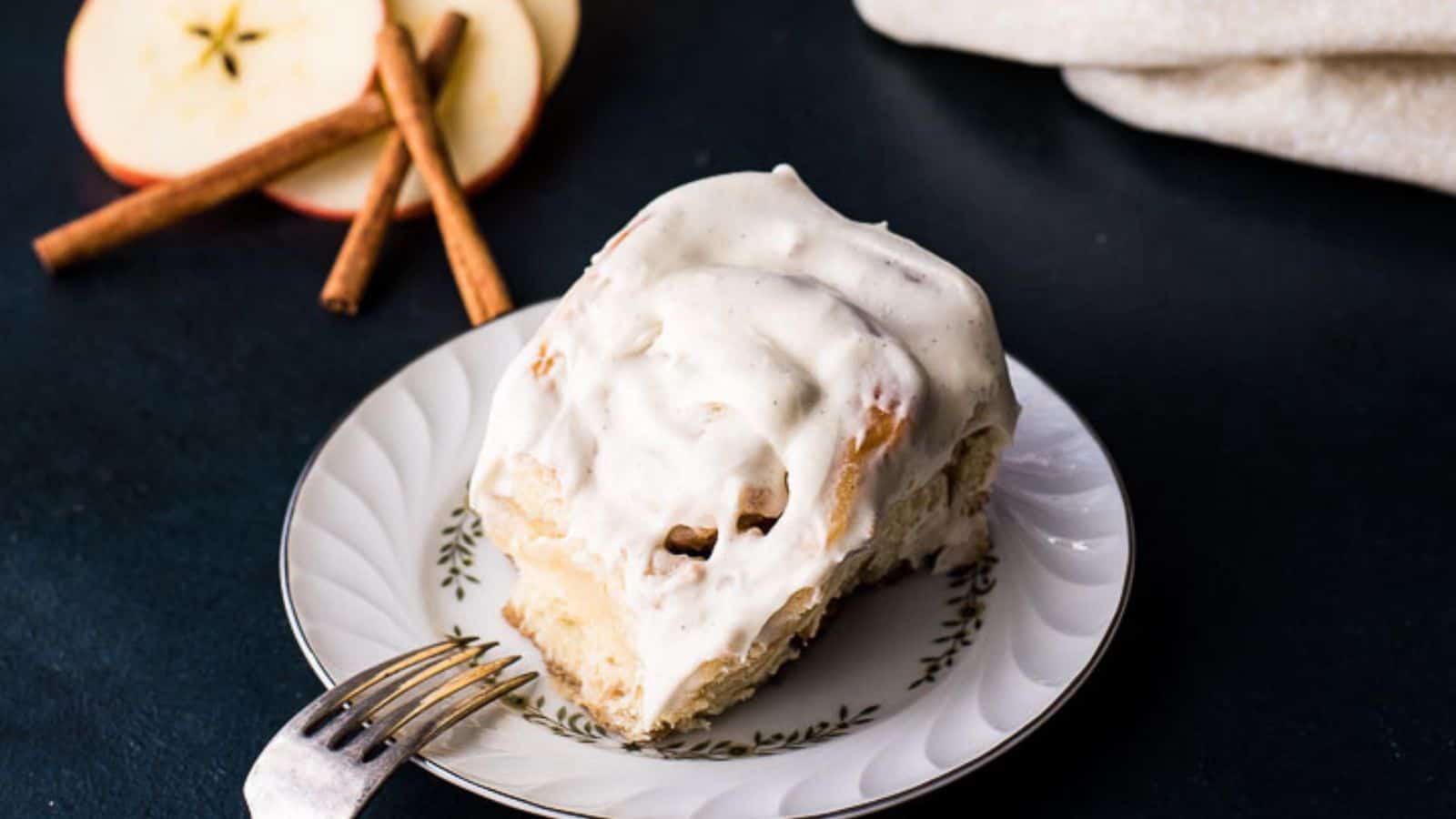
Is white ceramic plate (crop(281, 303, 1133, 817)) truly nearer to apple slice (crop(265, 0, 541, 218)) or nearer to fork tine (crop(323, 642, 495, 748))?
fork tine (crop(323, 642, 495, 748))

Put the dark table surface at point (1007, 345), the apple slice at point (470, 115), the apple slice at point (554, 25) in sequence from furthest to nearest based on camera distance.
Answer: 1. the apple slice at point (554, 25)
2. the apple slice at point (470, 115)
3. the dark table surface at point (1007, 345)

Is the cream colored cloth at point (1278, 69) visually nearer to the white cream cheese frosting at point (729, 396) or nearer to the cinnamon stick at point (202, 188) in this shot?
the white cream cheese frosting at point (729, 396)

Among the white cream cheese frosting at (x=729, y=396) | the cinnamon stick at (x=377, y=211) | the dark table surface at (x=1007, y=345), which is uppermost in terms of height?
the white cream cheese frosting at (x=729, y=396)

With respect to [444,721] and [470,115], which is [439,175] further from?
[444,721]

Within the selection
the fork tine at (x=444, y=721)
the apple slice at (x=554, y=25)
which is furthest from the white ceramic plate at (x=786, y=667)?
the apple slice at (x=554, y=25)

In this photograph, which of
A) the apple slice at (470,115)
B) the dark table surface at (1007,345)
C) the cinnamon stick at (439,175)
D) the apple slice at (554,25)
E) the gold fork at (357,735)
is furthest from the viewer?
the apple slice at (554,25)

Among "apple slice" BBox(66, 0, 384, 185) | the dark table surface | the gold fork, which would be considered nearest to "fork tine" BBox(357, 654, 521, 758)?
the gold fork
